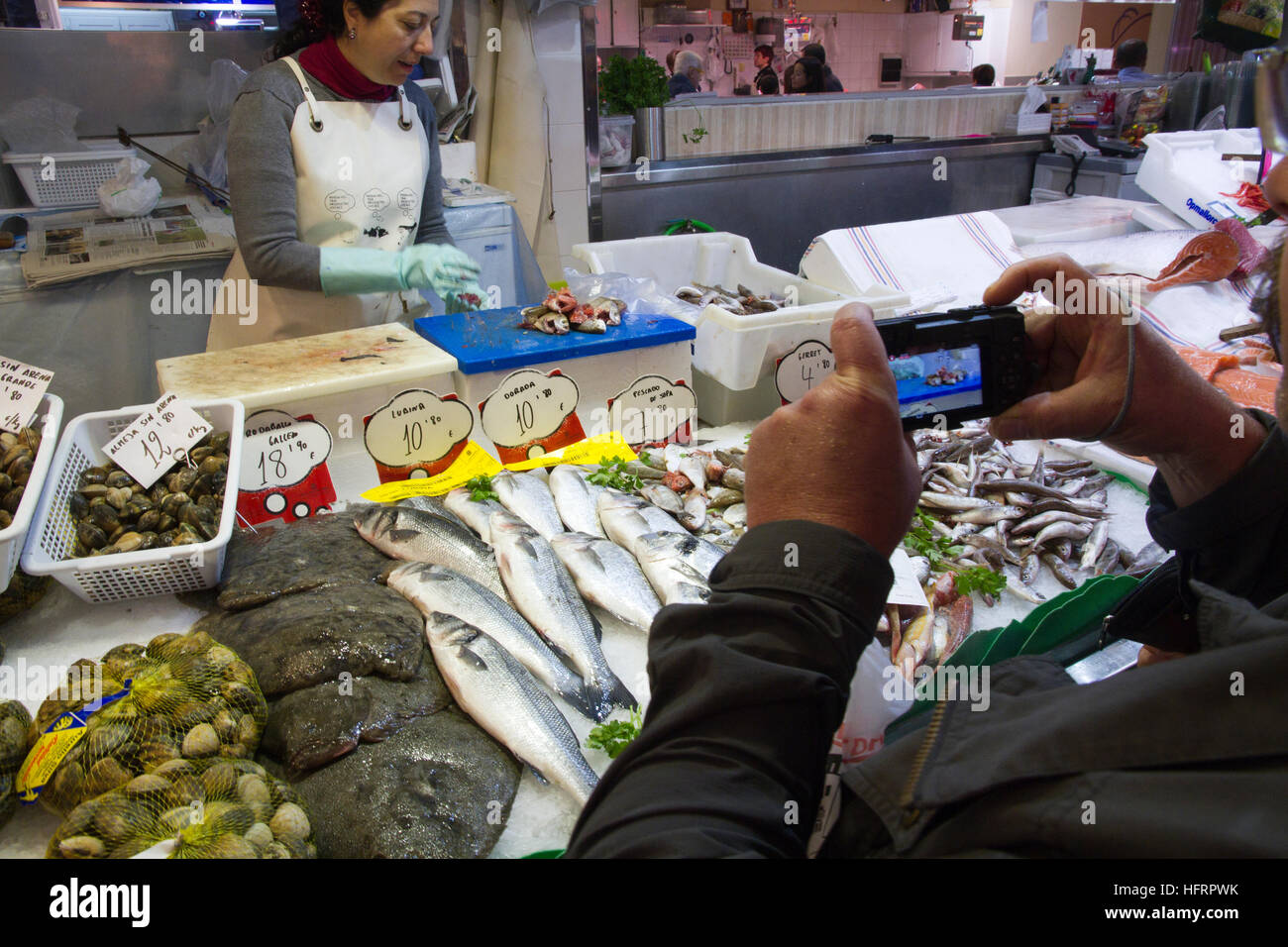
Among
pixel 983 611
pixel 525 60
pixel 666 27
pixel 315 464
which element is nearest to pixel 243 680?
pixel 315 464

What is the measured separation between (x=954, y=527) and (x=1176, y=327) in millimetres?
2034

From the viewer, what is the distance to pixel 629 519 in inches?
81.0

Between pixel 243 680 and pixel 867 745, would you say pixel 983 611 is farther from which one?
pixel 243 680

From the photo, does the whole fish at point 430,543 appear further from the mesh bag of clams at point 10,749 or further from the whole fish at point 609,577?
the mesh bag of clams at point 10,749

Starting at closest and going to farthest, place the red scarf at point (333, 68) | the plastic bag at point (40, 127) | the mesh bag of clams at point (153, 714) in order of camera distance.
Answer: the mesh bag of clams at point (153, 714) → the red scarf at point (333, 68) → the plastic bag at point (40, 127)

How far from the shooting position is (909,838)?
85 centimetres

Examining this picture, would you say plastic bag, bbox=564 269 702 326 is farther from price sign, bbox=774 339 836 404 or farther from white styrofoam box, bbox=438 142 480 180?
white styrofoam box, bbox=438 142 480 180

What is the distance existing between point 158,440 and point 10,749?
766 millimetres

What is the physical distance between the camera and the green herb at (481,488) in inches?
83.0

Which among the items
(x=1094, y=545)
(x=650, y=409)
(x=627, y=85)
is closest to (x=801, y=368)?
(x=650, y=409)

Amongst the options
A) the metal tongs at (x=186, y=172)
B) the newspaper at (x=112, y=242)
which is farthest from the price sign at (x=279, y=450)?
the metal tongs at (x=186, y=172)

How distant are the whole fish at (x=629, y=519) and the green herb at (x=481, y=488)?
0.28 m

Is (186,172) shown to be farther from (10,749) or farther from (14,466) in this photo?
(10,749)

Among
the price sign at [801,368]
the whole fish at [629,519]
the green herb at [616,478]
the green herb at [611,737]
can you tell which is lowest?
the green herb at [611,737]
